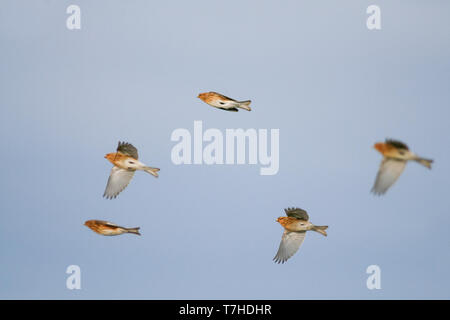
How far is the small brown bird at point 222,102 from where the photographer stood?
19297 mm

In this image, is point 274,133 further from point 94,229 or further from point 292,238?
point 94,229

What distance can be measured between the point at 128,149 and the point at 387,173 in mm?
5231

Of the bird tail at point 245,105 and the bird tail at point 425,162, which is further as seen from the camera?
the bird tail at point 245,105

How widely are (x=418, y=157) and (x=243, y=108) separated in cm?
374

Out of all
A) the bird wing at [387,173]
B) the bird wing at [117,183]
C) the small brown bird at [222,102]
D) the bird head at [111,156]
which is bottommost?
the bird wing at [387,173]

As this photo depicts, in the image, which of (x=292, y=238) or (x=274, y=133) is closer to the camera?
(x=292, y=238)

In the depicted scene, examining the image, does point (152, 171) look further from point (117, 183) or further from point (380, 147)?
point (380, 147)

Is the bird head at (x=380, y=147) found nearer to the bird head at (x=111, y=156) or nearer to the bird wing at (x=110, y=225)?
the bird head at (x=111, y=156)

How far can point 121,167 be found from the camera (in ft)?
64.9

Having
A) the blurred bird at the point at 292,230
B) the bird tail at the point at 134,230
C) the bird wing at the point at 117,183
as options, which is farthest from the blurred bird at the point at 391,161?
the bird wing at the point at 117,183

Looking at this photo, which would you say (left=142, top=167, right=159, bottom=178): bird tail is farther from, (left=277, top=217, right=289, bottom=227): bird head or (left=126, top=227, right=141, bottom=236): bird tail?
(left=277, top=217, right=289, bottom=227): bird head

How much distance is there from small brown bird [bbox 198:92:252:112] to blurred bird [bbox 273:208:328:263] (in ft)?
7.60
